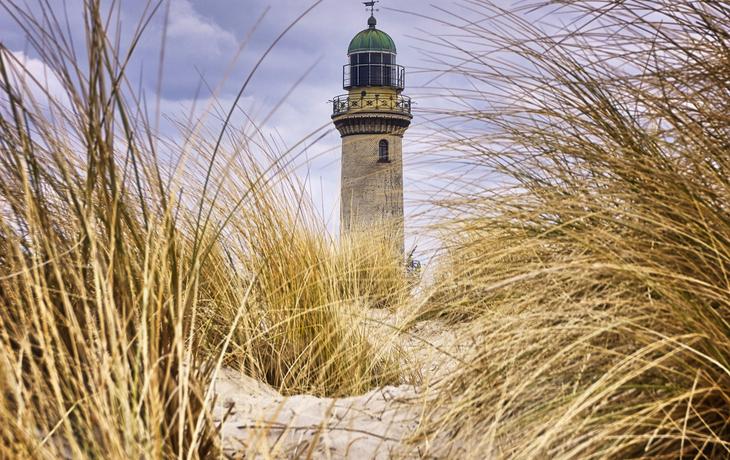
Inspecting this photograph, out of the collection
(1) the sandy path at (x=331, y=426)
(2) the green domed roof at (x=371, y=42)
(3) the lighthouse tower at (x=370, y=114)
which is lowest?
(1) the sandy path at (x=331, y=426)

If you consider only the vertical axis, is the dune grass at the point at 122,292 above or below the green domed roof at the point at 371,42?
below

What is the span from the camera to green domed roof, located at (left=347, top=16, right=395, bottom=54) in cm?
1705

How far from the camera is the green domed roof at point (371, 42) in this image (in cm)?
1705

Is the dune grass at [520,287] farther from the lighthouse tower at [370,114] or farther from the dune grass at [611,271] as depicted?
the lighthouse tower at [370,114]

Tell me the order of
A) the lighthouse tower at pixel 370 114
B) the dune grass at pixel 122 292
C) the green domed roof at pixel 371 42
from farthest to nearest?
the green domed roof at pixel 371 42 < the lighthouse tower at pixel 370 114 < the dune grass at pixel 122 292

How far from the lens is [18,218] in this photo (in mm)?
1300

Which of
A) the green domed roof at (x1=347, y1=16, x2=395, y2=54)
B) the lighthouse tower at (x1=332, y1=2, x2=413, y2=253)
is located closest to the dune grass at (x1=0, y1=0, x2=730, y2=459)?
the lighthouse tower at (x1=332, y1=2, x2=413, y2=253)

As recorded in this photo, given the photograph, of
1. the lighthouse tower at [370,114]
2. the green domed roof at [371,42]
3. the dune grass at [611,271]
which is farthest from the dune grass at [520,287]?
the green domed roof at [371,42]

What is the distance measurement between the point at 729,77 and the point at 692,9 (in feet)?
0.61

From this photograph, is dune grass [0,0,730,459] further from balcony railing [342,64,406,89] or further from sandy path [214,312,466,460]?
balcony railing [342,64,406,89]

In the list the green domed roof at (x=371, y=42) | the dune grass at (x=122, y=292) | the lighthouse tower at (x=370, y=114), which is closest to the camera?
the dune grass at (x=122, y=292)

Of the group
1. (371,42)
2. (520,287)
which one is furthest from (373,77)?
(520,287)

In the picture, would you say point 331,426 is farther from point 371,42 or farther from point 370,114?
point 371,42

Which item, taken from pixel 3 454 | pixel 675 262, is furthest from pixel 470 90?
pixel 3 454
